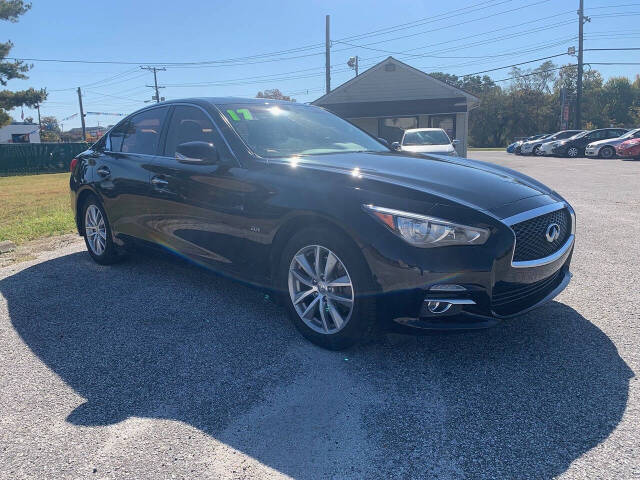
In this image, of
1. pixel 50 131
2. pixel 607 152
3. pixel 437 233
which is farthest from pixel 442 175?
pixel 50 131

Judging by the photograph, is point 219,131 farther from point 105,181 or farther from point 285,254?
point 105,181

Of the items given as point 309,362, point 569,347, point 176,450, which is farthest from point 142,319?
point 569,347

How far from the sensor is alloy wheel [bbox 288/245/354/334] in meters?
3.04

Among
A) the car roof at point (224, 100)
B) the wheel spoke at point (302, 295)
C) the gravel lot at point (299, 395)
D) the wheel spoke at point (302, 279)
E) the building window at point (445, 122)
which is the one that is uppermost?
the building window at point (445, 122)

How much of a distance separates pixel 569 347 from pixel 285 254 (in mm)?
1860

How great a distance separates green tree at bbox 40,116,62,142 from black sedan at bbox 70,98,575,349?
325ft

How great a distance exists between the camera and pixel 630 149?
22.5 metres

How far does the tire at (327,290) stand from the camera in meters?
2.90

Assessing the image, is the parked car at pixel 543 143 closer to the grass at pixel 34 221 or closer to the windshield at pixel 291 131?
the grass at pixel 34 221

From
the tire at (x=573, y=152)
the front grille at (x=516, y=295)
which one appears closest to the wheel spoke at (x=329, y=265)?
the front grille at (x=516, y=295)

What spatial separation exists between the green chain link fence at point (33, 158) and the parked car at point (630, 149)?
33.2 metres

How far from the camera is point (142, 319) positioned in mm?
3850

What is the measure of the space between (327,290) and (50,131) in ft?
399

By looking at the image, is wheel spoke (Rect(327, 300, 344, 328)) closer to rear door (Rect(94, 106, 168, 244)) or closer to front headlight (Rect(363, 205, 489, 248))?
front headlight (Rect(363, 205, 489, 248))
